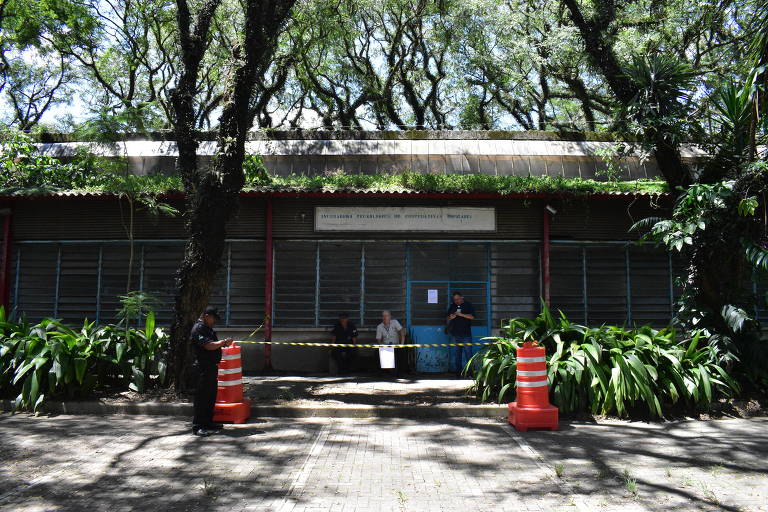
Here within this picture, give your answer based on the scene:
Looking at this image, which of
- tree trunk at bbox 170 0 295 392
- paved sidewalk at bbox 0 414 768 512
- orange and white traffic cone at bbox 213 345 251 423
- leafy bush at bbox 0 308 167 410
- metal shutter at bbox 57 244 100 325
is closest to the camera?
paved sidewalk at bbox 0 414 768 512

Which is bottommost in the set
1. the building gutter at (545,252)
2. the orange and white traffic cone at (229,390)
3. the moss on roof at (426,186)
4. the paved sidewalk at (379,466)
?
the paved sidewalk at (379,466)

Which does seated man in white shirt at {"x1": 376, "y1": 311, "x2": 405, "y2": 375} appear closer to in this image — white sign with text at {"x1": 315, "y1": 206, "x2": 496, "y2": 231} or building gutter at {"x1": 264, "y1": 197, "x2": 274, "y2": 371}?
white sign with text at {"x1": 315, "y1": 206, "x2": 496, "y2": 231}

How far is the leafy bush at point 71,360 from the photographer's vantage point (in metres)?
7.98

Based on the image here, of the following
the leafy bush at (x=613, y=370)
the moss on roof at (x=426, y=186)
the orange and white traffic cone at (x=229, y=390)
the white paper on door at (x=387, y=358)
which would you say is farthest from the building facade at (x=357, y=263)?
the orange and white traffic cone at (x=229, y=390)

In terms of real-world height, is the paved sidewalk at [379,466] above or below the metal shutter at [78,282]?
below

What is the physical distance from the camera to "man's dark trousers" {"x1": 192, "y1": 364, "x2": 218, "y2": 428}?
6.91 m

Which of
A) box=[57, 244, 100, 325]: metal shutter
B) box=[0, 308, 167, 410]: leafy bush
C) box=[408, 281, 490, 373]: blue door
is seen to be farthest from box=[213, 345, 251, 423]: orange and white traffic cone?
box=[57, 244, 100, 325]: metal shutter

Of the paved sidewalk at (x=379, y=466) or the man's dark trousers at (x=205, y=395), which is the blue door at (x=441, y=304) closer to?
the paved sidewalk at (x=379, y=466)

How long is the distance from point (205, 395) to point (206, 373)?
275 mm

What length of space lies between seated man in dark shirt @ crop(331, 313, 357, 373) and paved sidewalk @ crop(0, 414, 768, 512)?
360 cm

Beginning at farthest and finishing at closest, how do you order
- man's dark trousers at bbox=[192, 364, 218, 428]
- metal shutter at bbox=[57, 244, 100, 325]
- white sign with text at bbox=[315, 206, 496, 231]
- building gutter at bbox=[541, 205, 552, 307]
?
1. metal shutter at bbox=[57, 244, 100, 325]
2. white sign with text at bbox=[315, 206, 496, 231]
3. building gutter at bbox=[541, 205, 552, 307]
4. man's dark trousers at bbox=[192, 364, 218, 428]

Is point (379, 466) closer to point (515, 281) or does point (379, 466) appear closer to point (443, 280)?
point (443, 280)

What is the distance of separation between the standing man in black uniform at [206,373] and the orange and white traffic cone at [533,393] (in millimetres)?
3885

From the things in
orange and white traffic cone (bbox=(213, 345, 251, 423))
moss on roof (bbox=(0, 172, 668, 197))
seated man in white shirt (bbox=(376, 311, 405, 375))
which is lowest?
orange and white traffic cone (bbox=(213, 345, 251, 423))
